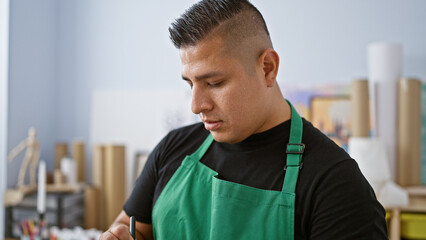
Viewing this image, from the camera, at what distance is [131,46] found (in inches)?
98.6

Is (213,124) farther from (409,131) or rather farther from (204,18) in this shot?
(409,131)

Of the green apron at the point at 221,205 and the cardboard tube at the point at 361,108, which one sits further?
the cardboard tube at the point at 361,108

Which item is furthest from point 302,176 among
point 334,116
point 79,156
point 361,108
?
point 79,156

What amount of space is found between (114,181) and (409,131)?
1486mm

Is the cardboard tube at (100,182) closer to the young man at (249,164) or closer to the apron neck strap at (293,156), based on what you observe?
the young man at (249,164)

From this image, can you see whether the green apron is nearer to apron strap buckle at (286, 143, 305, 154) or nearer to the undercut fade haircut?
apron strap buckle at (286, 143, 305, 154)

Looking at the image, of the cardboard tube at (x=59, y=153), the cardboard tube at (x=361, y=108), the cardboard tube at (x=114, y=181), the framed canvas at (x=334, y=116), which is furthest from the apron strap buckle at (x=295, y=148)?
the cardboard tube at (x=59, y=153)

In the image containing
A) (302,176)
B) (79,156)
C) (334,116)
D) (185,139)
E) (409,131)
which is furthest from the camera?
(79,156)

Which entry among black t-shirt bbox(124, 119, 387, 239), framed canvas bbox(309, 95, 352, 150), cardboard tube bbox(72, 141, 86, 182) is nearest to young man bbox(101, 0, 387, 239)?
black t-shirt bbox(124, 119, 387, 239)

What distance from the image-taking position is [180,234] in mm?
942

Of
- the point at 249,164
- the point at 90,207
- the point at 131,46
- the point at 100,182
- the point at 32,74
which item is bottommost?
the point at 90,207

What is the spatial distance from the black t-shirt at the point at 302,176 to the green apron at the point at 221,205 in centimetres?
2

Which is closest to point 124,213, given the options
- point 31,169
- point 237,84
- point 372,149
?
point 237,84

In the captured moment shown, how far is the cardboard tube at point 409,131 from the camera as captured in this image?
6.36ft
